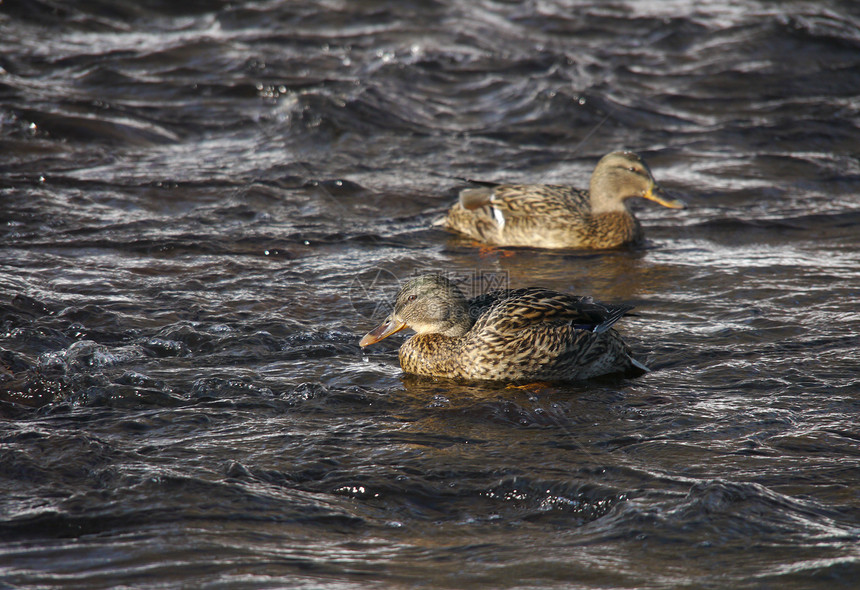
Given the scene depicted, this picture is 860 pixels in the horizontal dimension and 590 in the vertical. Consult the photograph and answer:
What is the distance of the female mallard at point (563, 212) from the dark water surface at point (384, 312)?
280 millimetres

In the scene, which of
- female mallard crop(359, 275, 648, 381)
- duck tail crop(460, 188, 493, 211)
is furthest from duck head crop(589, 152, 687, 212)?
female mallard crop(359, 275, 648, 381)

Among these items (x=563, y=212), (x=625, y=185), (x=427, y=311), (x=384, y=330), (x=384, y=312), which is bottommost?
(x=384, y=312)

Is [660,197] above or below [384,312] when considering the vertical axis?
above

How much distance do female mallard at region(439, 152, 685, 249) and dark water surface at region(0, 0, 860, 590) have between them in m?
0.28

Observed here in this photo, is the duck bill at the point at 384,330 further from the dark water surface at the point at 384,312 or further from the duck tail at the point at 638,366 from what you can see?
the duck tail at the point at 638,366

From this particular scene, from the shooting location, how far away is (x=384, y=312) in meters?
7.41

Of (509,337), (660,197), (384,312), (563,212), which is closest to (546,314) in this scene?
(509,337)

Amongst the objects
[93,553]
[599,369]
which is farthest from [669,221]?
[93,553]

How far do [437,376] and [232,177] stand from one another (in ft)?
16.0

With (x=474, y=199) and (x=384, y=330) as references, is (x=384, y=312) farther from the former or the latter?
(x=474, y=199)

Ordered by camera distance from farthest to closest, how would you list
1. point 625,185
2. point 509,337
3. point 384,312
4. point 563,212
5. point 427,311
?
1. point 625,185
2. point 563,212
3. point 384,312
4. point 427,311
5. point 509,337

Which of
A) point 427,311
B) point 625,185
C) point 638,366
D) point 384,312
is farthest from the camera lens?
point 625,185

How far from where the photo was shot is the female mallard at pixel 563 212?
9.24 meters

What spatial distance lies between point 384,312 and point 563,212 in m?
2.71
